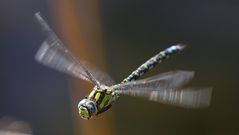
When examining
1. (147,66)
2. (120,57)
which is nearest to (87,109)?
(147,66)

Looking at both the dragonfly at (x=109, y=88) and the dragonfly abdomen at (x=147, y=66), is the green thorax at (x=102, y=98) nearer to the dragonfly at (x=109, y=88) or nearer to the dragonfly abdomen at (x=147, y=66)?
the dragonfly at (x=109, y=88)

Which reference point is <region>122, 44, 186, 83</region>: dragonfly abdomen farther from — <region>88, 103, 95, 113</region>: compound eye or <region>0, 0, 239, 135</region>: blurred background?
<region>0, 0, 239, 135</region>: blurred background

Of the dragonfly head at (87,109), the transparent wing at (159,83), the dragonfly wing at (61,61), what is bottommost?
the dragonfly head at (87,109)

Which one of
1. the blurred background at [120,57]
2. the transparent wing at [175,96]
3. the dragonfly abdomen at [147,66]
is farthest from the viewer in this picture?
the blurred background at [120,57]

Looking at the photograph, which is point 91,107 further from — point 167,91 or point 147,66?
point 147,66

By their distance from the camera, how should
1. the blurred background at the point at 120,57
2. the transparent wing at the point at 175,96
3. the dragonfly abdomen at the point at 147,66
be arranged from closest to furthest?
the transparent wing at the point at 175,96, the dragonfly abdomen at the point at 147,66, the blurred background at the point at 120,57

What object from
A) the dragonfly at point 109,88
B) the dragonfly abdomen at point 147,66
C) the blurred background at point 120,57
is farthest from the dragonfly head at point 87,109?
the blurred background at point 120,57

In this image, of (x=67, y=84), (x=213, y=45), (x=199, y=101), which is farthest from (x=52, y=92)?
(x=199, y=101)

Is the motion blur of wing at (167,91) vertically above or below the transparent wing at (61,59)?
below
